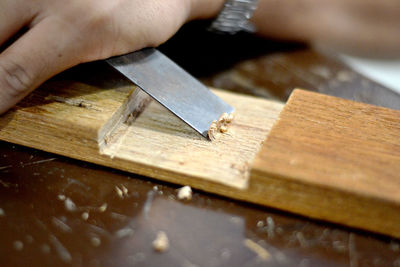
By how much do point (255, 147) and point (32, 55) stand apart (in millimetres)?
536

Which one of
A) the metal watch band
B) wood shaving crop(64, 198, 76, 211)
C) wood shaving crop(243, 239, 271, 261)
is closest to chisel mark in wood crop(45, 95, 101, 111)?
wood shaving crop(64, 198, 76, 211)

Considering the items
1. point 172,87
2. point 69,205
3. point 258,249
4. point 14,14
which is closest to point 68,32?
point 14,14

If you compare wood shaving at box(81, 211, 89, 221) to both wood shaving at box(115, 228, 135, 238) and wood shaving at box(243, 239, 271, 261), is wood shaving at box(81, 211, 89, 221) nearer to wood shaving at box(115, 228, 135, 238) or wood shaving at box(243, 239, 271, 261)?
wood shaving at box(115, 228, 135, 238)

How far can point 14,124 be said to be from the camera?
2.85 feet

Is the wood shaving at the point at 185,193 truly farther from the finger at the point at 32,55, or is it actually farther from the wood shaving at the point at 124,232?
the finger at the point at 32,55

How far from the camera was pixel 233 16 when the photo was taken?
1.28 meters

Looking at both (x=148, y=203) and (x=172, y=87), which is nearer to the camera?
(x=148, y=203)

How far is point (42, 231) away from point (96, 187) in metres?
0.14

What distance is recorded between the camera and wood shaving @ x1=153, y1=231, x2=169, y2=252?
2.25 ft

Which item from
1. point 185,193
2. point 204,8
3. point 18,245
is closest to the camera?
point 18,245

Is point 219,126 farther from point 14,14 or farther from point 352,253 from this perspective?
point 14,14

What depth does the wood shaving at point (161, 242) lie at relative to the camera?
27.0 inches

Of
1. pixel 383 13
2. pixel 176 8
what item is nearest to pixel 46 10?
pixel 176 8

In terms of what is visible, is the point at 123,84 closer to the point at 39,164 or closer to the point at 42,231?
the point at 39,164
